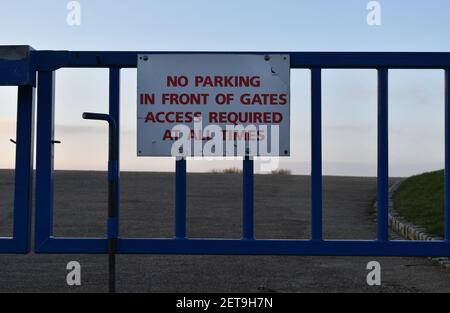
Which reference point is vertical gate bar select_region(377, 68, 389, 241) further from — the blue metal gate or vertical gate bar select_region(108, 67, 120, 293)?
vertical gate bar select_region(108, 67, 120, 293)

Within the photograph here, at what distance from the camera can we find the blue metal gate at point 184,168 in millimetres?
5684

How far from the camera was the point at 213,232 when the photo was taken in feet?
39.7

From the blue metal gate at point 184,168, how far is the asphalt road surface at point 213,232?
51.9 inches

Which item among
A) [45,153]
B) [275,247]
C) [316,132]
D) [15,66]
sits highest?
[15,66]

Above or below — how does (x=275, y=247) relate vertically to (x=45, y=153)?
below

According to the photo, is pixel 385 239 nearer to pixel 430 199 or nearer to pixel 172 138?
pixel 172 138

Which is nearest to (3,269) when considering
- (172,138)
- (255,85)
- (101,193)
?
(172,138)

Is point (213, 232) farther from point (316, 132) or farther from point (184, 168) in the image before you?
point (316, 132)

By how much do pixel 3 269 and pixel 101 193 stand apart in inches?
439

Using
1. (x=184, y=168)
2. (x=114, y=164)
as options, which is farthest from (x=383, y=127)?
(x=114, y=164)

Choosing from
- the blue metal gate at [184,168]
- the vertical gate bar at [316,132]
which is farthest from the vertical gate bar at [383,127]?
the vertical gate bar at [316,132]

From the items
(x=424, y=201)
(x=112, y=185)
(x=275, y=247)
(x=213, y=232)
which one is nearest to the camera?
(x=112, y=185)

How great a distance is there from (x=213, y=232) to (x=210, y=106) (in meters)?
6.62

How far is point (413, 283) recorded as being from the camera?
761 centimetres
